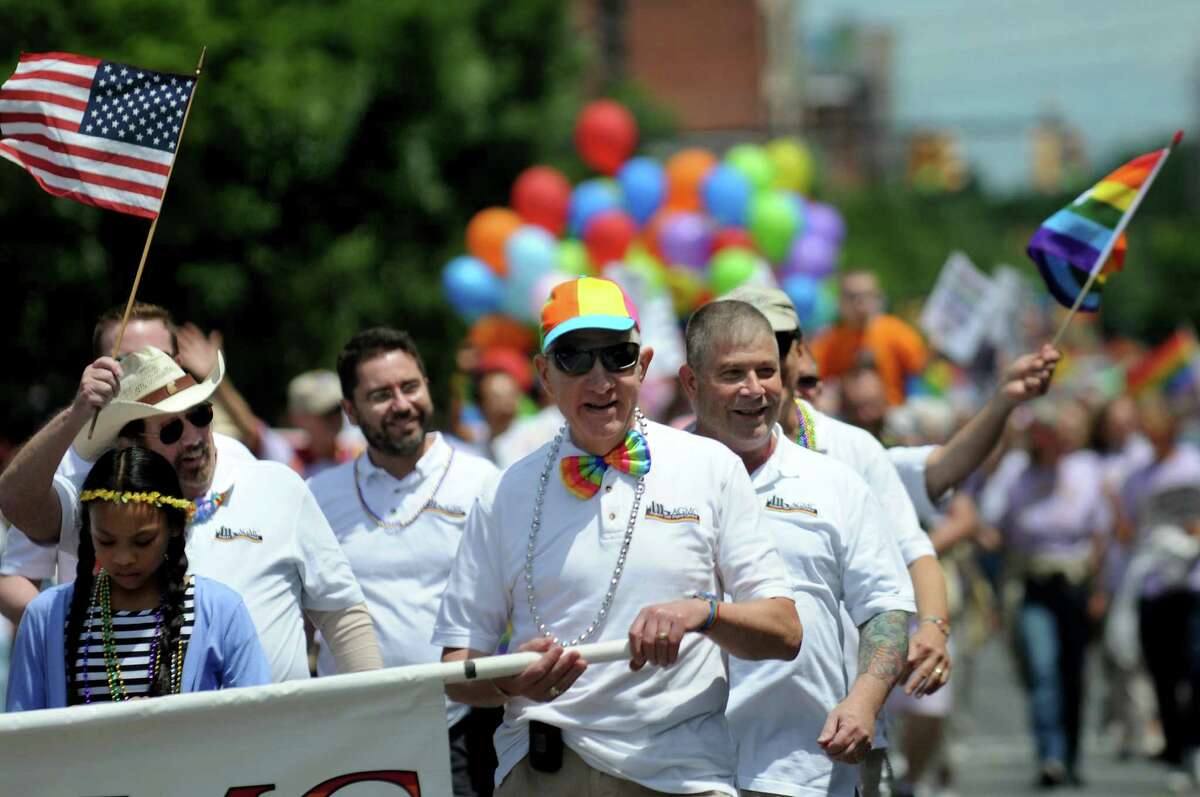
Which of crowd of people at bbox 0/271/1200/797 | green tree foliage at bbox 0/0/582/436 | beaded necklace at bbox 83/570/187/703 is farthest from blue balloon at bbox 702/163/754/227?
beaded necklace at bbox 83/570/187/703

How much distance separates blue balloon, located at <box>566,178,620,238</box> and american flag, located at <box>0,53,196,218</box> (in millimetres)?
13119

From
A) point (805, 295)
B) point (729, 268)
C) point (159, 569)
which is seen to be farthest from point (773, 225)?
point (159, 569)

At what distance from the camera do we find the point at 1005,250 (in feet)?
273

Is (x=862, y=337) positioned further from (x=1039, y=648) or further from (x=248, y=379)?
(x=248, y=379)

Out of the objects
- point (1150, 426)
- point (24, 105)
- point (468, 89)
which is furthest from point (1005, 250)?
point (24, 105)

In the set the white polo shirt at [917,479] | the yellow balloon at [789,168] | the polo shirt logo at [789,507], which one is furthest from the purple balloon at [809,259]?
the polo shirt logo at [789,507]

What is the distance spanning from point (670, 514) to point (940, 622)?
1.43 metres

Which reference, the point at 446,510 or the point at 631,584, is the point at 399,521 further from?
the point at 631,584

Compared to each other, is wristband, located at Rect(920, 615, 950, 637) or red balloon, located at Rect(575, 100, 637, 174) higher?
red balloon, located at Rect(575, 100, 637, 174)

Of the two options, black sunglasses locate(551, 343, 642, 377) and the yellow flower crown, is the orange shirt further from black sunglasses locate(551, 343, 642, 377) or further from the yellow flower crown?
the yellow flower crown

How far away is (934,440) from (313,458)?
498 cm

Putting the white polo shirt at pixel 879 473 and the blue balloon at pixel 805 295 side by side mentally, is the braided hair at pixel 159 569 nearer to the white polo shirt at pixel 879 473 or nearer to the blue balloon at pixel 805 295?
the white polo shirt at pixel 879 473

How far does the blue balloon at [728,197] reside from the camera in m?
18.9

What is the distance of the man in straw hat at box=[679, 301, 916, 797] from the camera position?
5.70 meters
